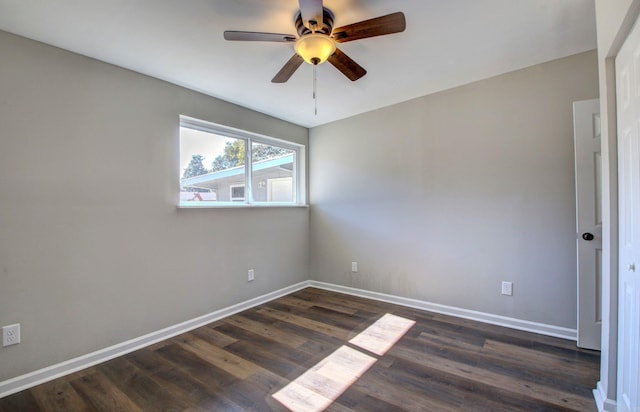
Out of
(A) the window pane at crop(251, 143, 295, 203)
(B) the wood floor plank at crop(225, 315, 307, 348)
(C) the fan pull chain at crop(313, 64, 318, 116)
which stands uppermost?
(C) the fan pull chain at crop(313, 64, 318, 116)

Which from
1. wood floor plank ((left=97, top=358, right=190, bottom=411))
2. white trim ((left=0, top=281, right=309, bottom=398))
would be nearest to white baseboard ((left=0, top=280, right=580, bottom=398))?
white trim ((left=0, top=281, right=309, bottom=398))

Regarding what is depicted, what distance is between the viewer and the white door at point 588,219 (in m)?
2.17

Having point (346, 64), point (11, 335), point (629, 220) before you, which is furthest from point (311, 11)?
point (11, 335)

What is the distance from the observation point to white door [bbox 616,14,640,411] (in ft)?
4.06

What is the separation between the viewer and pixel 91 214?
2203 mm

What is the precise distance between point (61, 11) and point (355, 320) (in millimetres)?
3296

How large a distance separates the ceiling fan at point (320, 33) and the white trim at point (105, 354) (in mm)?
2492

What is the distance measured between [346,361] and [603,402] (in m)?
1.49

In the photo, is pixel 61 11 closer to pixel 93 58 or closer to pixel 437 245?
pixel 93 58

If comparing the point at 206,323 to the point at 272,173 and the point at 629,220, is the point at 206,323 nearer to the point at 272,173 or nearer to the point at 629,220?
the point at 272,173

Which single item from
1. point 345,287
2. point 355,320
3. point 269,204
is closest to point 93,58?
point 269,204

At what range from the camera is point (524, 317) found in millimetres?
2604

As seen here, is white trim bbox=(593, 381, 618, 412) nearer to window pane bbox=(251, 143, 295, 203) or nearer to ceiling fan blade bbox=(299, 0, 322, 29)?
ceiling fan blade bbox=(299, 0, 322, 29)

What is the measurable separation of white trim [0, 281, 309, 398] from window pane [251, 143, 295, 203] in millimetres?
1375
